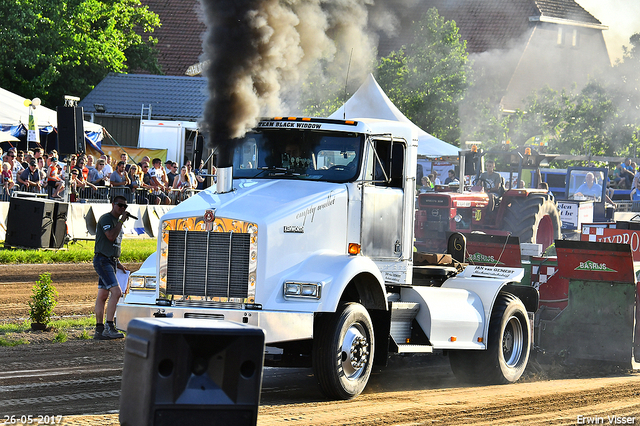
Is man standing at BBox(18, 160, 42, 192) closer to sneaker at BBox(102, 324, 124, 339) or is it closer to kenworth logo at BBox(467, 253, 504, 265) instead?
sneaker at BBox(102, 324, 124, 339)

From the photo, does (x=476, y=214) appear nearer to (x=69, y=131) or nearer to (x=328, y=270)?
(x=69, y=131)

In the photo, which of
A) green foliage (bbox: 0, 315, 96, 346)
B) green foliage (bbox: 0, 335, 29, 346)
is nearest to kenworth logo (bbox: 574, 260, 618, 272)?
green foliage (bbox: 0, 315, 96, 346)

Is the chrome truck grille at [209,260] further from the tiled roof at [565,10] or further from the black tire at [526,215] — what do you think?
the tiled roof at [565,10]

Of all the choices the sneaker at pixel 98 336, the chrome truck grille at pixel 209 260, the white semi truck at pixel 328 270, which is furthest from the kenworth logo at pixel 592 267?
the sneaker at pixel 98 336

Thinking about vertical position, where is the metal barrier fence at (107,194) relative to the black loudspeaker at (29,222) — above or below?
above

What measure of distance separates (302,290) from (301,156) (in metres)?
1.70

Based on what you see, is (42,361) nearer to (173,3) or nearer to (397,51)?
(397,51)

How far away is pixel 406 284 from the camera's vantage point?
395 inches

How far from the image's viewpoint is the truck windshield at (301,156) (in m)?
9.41

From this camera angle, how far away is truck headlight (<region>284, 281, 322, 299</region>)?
8.31m

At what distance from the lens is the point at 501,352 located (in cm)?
1035

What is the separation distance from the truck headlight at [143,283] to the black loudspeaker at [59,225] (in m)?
12.1

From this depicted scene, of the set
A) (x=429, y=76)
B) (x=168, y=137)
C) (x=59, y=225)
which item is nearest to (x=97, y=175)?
(x=59, y=225)

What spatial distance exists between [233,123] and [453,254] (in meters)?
3.79
